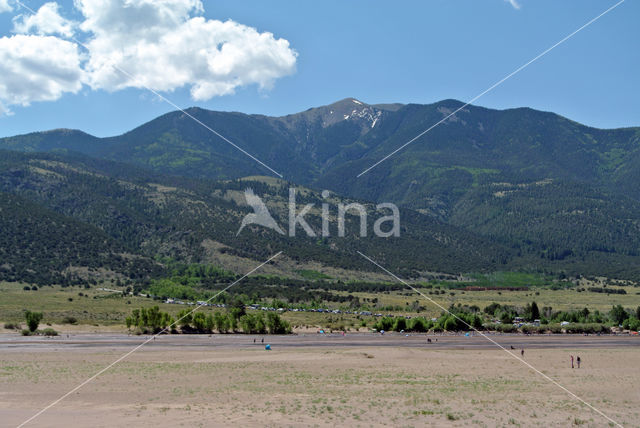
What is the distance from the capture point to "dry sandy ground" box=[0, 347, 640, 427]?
29016 millimetres

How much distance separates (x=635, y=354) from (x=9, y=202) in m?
164

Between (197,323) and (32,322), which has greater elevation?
(32,322)

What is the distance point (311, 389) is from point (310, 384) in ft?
6.84

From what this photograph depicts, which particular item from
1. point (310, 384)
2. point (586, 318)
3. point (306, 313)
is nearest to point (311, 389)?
point (310, 384)

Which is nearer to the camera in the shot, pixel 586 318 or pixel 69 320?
pixel 69 320

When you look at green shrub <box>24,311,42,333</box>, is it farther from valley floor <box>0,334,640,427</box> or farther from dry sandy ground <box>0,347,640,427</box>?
dry sandy ground <box>0,347,640,427</box>

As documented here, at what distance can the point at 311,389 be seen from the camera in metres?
36.8

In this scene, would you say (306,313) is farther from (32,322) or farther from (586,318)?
(32,322)

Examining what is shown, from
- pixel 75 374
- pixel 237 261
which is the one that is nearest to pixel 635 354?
pixel 75 374

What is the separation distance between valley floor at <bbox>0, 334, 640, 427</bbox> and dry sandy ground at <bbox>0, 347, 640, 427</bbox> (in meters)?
0.09

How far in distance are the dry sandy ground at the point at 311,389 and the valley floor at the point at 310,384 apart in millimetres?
86

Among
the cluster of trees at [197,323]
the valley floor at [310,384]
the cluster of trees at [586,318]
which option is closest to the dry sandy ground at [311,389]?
the valley floor at [310,384]

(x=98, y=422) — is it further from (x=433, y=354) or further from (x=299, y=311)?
(x=299, y=311)

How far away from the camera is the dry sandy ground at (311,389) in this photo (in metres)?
29.0
